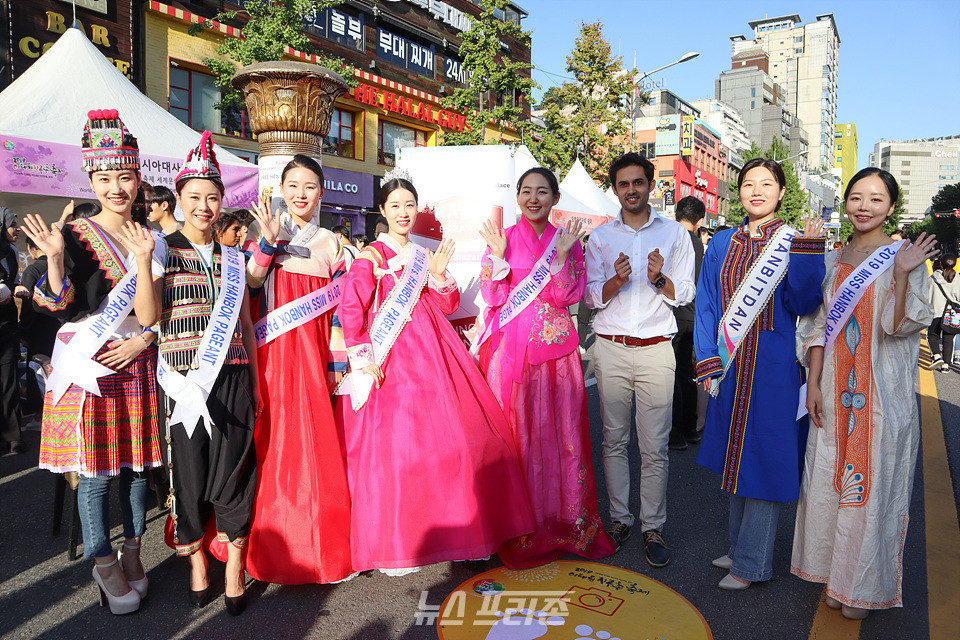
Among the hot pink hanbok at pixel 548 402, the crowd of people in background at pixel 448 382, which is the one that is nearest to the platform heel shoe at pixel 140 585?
the crowd of people in background at pixel 448 382

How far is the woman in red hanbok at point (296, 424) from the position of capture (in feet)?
8.64

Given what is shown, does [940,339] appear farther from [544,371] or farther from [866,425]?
[544,371]

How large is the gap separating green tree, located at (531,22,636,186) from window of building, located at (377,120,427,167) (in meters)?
3.68

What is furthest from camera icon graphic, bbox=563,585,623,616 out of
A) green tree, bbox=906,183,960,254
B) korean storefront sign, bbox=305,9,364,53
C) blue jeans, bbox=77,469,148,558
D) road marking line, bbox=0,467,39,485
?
green tree, bbox=906,183,960,254

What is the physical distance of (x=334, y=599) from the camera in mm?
2631

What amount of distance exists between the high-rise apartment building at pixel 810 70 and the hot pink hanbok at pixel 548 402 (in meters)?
111

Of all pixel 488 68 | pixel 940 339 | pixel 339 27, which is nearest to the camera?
pixel 940 339

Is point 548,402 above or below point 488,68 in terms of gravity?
below

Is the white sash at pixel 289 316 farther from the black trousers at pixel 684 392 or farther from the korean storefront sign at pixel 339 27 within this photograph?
the korean storefront sign at pixel 339 27

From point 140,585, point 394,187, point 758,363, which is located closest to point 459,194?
point 394,187

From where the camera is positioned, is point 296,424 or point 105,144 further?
point 296,424

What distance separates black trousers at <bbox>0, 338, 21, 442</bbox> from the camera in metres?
4.61

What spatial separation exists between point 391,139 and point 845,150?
12259cm

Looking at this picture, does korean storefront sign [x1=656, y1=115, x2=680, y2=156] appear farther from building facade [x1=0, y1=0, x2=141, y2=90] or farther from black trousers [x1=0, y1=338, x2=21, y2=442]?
black trousers [x1=0, y1=338, x2=21, y2=442]
